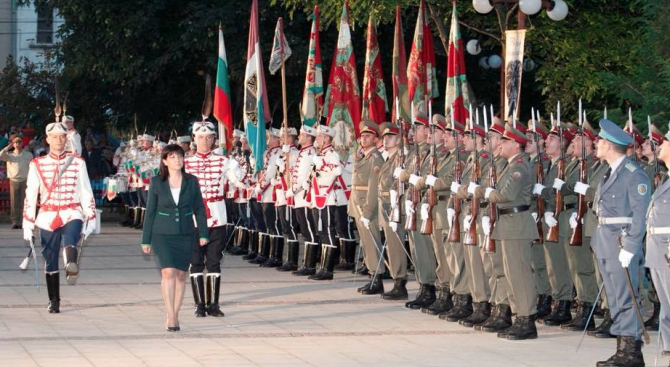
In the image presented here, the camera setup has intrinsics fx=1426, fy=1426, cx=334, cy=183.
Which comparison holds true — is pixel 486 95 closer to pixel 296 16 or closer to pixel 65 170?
pixel 296 16

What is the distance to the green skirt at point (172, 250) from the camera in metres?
13.1

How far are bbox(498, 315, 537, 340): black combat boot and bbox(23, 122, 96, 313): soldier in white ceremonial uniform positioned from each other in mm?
4454

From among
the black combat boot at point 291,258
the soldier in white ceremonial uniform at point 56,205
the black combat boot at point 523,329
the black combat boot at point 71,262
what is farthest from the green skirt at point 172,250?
the black combat boot at point 291,258

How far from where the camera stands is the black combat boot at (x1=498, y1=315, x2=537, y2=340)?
1271 centimetres

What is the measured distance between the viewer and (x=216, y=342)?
12328 millimetres

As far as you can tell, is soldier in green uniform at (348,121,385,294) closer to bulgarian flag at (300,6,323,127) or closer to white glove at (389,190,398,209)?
white glove at (389,190,398,209)

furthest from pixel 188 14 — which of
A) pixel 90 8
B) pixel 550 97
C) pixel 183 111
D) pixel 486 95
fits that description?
pixel 550 97

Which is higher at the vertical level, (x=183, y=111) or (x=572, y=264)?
(x=183, y=111)

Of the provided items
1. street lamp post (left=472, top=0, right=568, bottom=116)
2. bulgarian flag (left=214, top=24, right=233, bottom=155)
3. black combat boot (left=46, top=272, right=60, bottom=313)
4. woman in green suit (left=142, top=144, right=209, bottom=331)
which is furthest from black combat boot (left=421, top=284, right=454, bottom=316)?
street lamp post (left=472, top=0, right=568, bottom=116)

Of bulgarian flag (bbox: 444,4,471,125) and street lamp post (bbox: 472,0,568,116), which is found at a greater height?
street lamp post (bbox: 472,0,568,116)

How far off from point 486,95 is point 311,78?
44.3ft

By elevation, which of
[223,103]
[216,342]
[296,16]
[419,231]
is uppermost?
[296,16]

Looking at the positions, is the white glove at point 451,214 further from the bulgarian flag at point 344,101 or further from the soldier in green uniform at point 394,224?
the bulgarian flag at point 344,101

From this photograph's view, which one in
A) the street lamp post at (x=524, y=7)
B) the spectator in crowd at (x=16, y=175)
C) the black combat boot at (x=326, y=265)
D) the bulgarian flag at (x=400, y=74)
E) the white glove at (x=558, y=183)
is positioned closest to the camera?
the white glove at (x=558, y=183)
